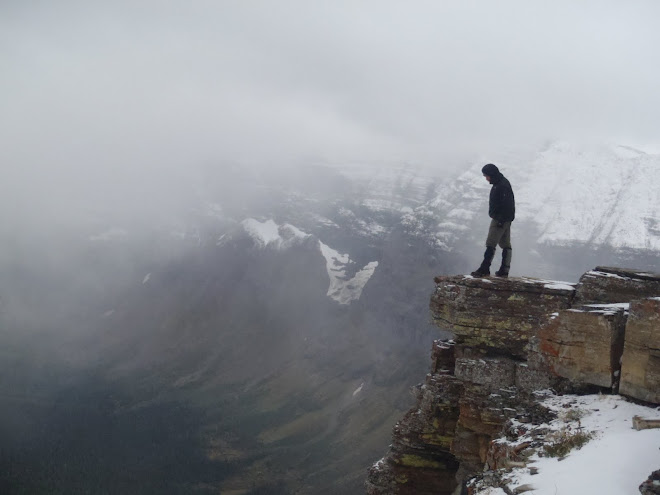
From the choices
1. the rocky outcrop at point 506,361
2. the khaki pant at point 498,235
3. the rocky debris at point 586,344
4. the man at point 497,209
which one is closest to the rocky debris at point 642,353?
the rocky outcrop at point 506,361

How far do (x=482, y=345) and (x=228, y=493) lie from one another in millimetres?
181915

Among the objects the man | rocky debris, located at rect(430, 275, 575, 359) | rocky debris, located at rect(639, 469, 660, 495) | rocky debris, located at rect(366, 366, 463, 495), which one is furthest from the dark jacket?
rocky debris, located at rect(639, 469, 660, 495)

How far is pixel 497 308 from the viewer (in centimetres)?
2242

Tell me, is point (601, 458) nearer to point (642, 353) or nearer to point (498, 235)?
point (642, 353)

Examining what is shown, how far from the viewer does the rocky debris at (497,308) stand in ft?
70.9

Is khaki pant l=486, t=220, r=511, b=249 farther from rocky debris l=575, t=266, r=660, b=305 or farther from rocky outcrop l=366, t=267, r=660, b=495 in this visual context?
rocky debris l=575, t=266, r=660, b=305

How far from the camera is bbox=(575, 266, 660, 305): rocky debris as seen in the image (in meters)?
19.5

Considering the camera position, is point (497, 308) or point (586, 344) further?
point (497, 308)

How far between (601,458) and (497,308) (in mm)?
9502

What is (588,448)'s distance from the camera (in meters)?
14.0

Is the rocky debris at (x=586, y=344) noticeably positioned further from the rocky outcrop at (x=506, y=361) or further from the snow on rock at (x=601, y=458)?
the snow on rock at (x=601, y=458)

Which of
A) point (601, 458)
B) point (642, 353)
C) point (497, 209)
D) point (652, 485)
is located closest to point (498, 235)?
point (497, 209)

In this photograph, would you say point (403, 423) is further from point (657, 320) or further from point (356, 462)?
point (356, 462)

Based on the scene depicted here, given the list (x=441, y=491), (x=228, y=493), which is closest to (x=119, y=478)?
(x=228, y=493)
